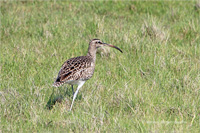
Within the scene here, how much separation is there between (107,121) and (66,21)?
5.41 meters

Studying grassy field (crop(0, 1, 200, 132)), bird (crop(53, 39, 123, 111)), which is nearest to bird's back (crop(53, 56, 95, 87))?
bird (crop(53, 39, 123, 111))

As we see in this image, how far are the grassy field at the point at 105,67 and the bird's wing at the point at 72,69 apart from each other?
1.21 feet

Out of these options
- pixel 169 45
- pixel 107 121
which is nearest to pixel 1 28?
pixel 169 45

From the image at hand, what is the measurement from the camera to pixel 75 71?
6.45 m

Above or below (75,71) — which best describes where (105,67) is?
below

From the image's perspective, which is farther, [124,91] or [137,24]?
[137,24]

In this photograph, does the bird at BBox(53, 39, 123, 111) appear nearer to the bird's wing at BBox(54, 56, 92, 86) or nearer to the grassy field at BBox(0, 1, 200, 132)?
the bird's wing at BBox(54, 56, 92, 86)

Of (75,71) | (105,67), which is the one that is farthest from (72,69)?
(105,67)

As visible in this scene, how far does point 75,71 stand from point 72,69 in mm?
76

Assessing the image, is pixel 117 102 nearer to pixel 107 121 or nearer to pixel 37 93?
pixel 107 121

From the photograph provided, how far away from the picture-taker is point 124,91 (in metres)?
6.37

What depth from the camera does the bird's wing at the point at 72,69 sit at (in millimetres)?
6301

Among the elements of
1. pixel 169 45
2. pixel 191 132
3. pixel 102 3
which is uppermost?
pixel 102 3

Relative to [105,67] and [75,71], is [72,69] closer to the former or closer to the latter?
[75,71]
